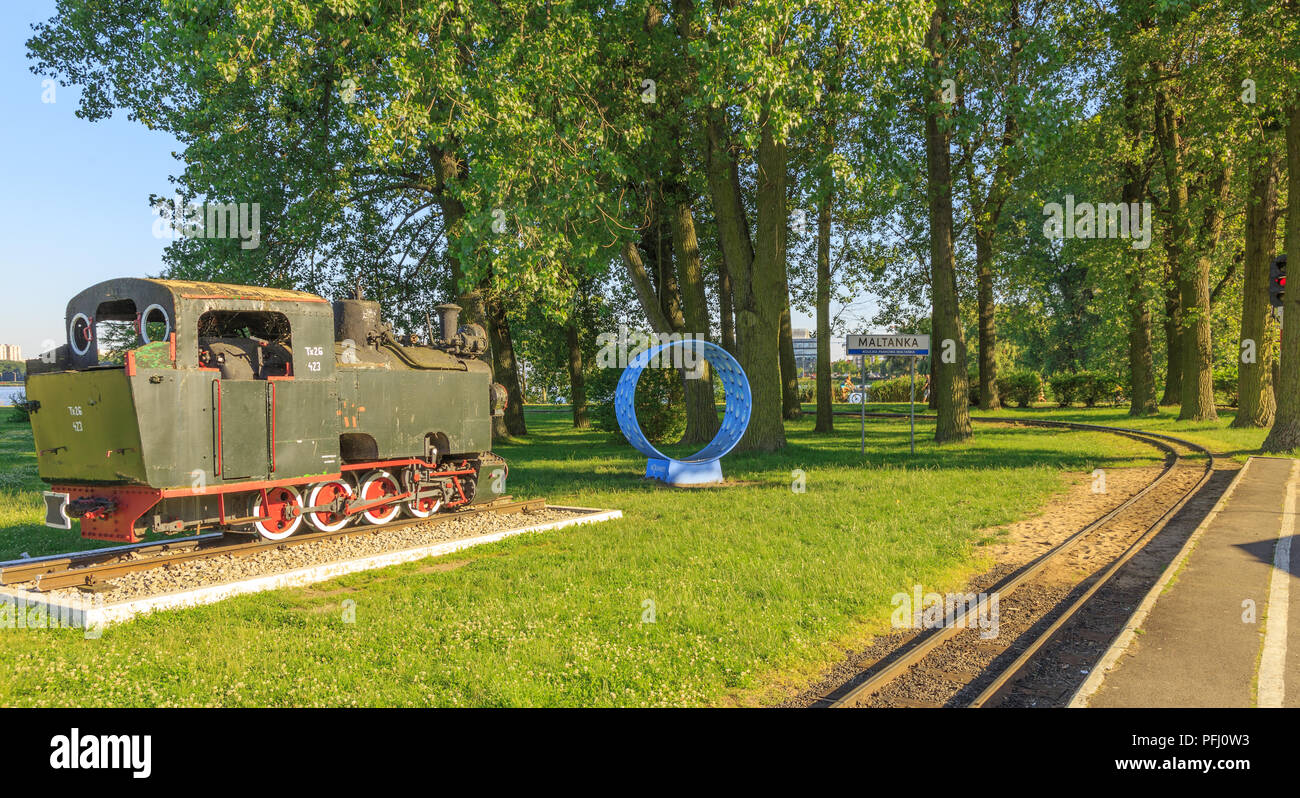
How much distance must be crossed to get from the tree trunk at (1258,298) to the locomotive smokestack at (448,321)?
72.0 feet

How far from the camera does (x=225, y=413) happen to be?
871 centimetres

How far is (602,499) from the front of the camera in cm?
1420

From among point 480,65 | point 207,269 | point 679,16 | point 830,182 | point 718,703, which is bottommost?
point 718,703

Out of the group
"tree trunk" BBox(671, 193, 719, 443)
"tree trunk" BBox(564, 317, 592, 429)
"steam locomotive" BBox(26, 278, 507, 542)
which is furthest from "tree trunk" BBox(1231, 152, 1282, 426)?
"steam locomotive" BBox(26, 278, 507, 542)

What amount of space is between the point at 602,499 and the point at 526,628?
7.52 m

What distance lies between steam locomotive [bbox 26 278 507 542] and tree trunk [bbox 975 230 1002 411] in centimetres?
2369

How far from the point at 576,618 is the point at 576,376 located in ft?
89.8

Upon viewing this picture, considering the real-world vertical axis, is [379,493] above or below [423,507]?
above

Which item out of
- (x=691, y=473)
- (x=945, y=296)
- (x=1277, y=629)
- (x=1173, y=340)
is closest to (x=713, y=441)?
(x=691, y=473)

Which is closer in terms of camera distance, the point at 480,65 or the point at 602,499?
the point at 602,499

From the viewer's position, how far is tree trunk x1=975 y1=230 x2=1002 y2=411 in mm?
32531

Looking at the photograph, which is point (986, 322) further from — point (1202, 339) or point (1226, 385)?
point (1226, 385)
